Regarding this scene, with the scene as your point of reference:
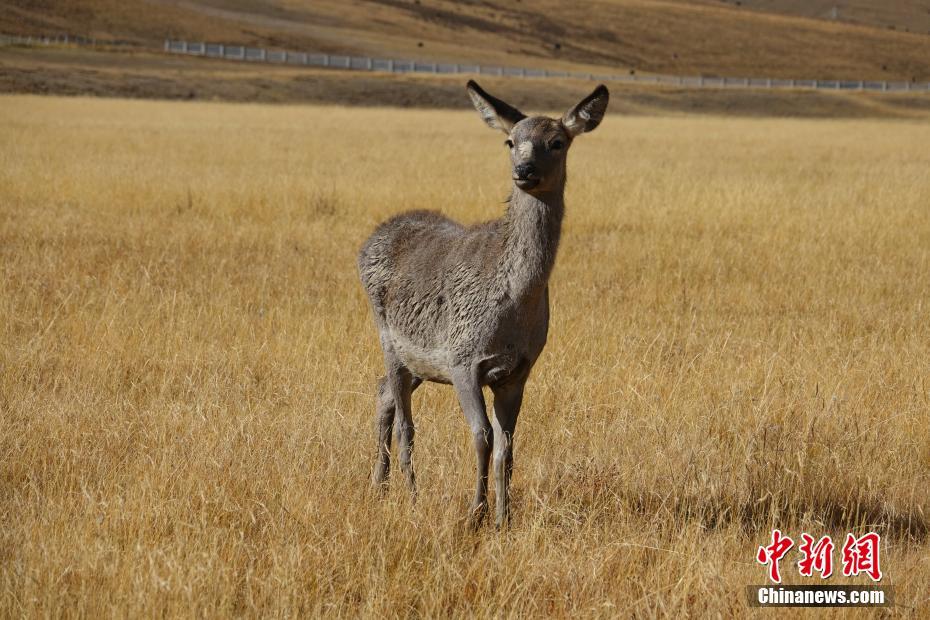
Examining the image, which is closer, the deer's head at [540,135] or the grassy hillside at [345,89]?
the deer's head at [540,135]

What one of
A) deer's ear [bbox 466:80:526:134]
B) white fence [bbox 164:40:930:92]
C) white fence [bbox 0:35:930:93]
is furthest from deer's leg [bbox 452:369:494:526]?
white fence [bbox 164:40:930:92]

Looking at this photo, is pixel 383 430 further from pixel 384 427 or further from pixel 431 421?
pixel 431 421

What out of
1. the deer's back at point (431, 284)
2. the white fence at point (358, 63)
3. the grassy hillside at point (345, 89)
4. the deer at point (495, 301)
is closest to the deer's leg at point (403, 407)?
the deer at point (495, 301)

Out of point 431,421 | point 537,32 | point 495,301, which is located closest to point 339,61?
point 537,32

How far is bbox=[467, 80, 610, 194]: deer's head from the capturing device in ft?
15.3

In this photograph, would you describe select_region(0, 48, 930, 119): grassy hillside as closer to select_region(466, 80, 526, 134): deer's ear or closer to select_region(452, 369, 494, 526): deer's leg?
select_region(466, 80, 526, 134): deer's ear

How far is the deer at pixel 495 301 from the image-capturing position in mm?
4715

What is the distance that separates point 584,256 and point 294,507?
26.3 ft

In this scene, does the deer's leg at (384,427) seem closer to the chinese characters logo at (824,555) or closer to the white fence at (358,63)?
the chinese characters logo at (824,555)

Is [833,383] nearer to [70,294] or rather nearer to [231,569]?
[231,569]

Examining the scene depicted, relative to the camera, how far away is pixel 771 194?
18.5 m

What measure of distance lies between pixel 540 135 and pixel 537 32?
130328 millimetres

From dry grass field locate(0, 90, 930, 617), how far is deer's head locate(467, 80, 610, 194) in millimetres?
1511

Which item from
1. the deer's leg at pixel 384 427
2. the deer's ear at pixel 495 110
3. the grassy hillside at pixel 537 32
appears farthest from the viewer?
the grassy hillside at pixel 537 32
